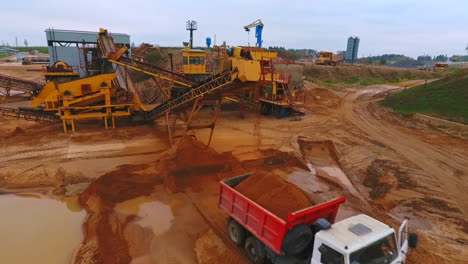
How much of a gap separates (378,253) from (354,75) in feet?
145

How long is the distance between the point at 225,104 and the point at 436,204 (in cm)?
1835

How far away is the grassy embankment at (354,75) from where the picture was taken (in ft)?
134

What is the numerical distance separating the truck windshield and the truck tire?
45.4 inches

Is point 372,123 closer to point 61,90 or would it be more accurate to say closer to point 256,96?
point 256,96

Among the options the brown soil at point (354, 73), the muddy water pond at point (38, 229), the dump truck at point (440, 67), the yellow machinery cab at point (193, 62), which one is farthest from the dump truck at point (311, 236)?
the dump truck at point (440, 67)

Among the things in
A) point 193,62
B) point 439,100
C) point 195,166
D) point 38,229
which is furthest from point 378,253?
point 439,100

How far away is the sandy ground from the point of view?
24.1ft

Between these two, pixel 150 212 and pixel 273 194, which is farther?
pixel 150 212

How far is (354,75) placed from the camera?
44125mm

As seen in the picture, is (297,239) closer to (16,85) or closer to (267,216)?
(267,216)

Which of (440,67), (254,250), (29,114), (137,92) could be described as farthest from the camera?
(440,67)

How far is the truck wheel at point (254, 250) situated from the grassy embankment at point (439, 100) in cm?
1683

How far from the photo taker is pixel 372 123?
762 inches

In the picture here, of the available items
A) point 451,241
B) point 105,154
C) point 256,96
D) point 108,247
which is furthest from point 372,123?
point 108,247
